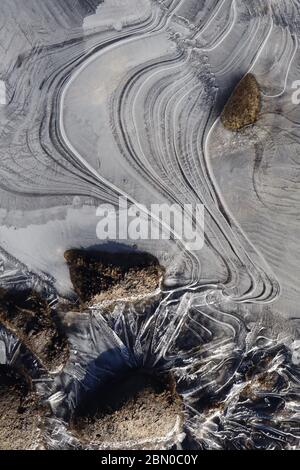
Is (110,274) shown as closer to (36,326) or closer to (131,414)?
(36,326)

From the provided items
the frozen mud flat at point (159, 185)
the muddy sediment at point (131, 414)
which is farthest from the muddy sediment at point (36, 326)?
the muddy sediment at point (131, 414)

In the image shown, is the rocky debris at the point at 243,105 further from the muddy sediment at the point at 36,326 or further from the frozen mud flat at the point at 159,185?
the muddy sediment at the point at 36,326

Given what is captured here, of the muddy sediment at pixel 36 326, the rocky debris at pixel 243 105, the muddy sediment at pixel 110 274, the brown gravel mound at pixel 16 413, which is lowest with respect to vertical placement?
the brown gravel mound at pixel 16 413

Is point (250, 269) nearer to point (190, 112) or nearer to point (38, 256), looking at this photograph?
point (190, 112)

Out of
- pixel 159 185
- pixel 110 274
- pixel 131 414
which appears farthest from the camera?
pixel 159 185

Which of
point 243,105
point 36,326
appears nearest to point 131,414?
point 36,326

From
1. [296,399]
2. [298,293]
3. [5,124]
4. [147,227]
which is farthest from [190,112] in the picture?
[296,399]
